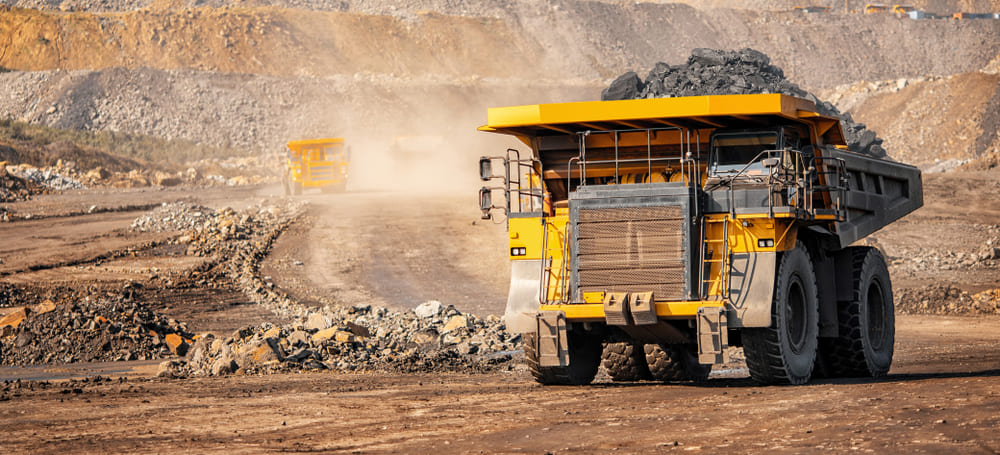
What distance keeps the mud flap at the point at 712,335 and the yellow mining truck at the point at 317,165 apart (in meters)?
36.6

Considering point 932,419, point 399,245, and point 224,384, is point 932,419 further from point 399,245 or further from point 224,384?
point 399,245

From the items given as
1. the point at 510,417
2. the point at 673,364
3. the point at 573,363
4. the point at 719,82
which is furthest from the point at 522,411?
the point at 719,82

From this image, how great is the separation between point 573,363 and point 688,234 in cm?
228

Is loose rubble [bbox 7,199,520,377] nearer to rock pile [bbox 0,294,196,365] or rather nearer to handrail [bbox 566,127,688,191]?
rock pile [bbox 0,294,196,365]

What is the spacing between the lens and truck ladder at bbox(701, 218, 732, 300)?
1074 centimetres

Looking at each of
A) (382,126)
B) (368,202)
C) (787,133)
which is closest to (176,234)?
(368,202)

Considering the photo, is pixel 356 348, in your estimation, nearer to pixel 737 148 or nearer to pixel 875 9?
pixel 737 148

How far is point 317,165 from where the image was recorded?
152ft

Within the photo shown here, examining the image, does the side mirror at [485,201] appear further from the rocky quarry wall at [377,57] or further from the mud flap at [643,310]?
the rocky quarry wall at [377,57]

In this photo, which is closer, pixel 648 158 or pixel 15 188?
pixel 648 158

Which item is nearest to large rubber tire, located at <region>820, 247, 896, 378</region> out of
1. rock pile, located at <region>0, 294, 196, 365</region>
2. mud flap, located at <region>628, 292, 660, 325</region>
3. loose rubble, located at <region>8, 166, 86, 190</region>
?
mud flap, located at <region>628, 292, 660, 325</region>

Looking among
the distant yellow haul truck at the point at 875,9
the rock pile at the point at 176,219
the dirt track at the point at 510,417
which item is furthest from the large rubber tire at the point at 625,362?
the distant yellow haul truck at the point at 875,9

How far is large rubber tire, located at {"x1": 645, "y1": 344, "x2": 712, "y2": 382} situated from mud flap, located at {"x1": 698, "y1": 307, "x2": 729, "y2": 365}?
2.53 metres

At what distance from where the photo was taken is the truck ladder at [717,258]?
35.2 feet
